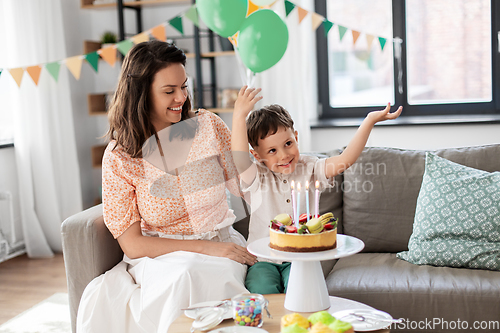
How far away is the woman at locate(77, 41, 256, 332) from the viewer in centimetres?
153

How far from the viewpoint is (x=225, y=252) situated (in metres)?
1.60

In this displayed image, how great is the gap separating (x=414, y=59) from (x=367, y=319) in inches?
109

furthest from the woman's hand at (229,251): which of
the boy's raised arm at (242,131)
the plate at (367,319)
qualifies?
the plate at (367,319)

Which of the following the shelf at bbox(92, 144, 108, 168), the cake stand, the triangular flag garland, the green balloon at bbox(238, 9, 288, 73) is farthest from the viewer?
the shelf at bbox(92, 144, 108, 168)

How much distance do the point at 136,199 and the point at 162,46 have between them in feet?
1.70

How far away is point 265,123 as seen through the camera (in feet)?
5.46

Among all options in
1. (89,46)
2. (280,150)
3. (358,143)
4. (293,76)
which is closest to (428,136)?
(293,76)

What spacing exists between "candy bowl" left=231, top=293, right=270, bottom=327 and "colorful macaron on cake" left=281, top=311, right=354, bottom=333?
7 cm

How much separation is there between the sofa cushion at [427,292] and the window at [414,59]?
1960 millimetres

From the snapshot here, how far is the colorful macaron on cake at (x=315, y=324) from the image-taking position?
1.04 m

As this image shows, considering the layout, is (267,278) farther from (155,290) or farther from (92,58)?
(92,58)

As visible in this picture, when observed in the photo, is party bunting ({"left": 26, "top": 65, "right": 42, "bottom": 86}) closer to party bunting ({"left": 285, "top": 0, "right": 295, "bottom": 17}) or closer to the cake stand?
party bunting ({"left": 285, "top": 0, "right": 295, "bottom": 17})

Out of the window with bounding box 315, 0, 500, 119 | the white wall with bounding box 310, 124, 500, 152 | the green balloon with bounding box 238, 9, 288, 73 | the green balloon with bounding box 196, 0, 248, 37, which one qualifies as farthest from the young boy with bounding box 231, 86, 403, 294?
the window with bounding box 315, 0, 500, 119

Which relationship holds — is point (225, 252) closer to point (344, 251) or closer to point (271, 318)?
point (271, 318)
